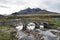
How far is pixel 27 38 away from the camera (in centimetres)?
2617

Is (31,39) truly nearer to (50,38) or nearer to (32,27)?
(50,38)

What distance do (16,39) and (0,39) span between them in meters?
2.60

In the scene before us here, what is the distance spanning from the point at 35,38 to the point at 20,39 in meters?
2.41

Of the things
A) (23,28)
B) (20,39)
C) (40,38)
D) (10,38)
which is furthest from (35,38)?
(23,28)

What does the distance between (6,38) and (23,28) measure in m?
11.0

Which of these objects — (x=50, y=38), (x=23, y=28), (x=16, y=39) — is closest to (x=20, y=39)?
(x=16, y=39)

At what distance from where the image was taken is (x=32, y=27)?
39156 mm

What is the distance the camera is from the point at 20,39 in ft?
87.1

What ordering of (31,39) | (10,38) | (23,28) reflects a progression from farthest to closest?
(23,28) → (10,38) → (31,39)

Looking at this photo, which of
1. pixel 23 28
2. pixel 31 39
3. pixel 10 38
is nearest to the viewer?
pixel 31 39

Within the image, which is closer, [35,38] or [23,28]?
[35,38]

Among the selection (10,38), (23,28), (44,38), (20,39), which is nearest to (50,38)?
(44,38)

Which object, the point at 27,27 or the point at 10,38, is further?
the point at 27,27

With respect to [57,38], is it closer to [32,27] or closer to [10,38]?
[10,38]
